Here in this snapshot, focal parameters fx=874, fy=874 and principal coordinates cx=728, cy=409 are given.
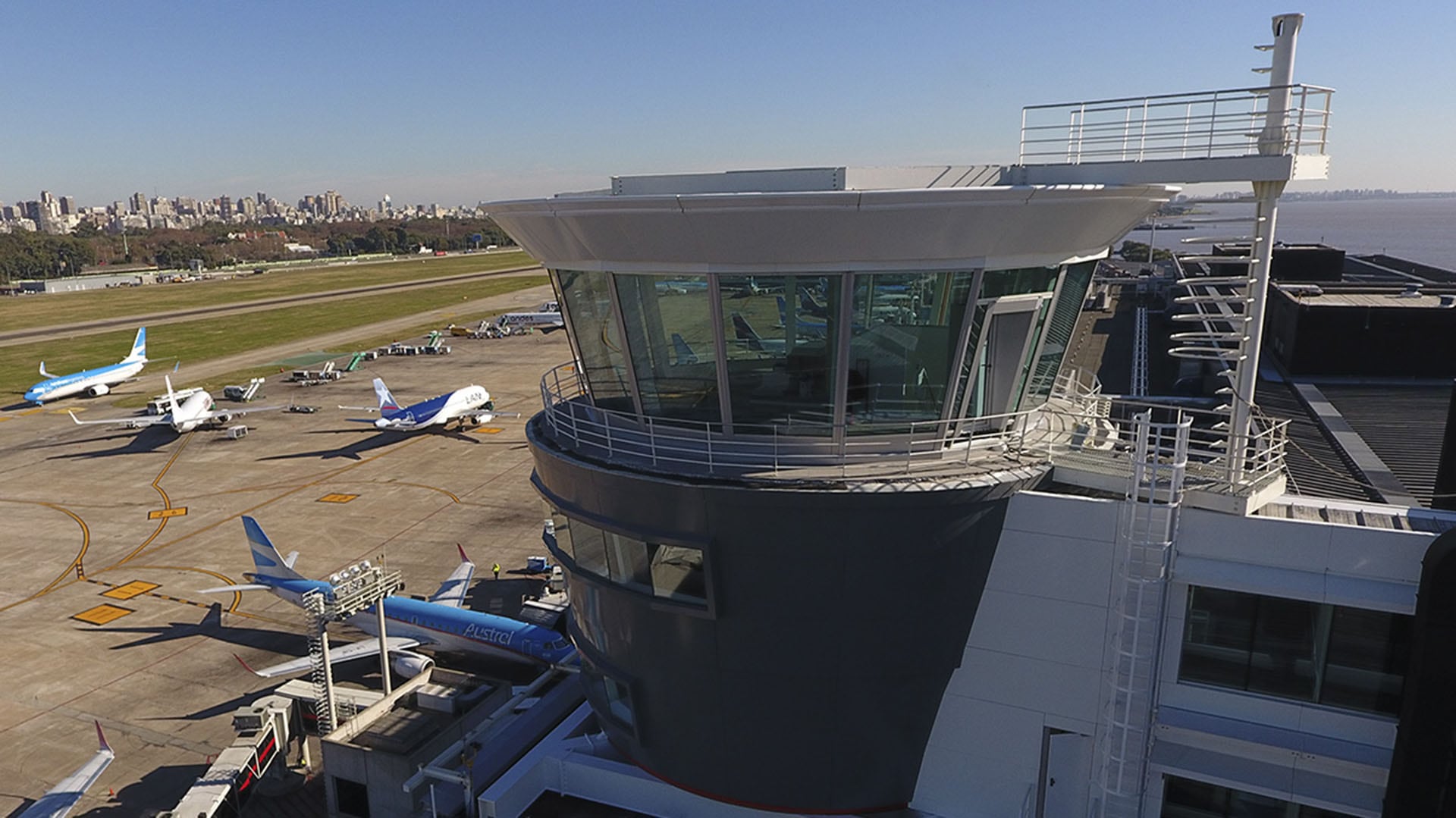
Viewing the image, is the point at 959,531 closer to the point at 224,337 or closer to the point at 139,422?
the point at 139,422

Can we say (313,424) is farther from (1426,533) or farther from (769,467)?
(1426,533)

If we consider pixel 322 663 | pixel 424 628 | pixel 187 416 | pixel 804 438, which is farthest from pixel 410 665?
pixel 187 416

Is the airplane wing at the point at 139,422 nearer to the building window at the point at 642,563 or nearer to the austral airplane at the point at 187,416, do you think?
the austral airplane at the point at 187,416

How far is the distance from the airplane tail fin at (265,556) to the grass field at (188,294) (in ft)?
351

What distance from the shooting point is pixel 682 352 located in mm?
12539

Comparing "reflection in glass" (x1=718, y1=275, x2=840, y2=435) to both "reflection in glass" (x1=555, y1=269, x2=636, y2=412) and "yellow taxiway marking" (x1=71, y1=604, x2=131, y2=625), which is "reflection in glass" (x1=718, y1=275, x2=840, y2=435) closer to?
"reflection in glass" (x1=555, y1=269, x2=636, y2=412)

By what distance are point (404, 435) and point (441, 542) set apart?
69.3ft

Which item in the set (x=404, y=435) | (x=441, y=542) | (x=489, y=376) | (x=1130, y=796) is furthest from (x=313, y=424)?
(x=1130, y=796)

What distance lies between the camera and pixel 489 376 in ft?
247

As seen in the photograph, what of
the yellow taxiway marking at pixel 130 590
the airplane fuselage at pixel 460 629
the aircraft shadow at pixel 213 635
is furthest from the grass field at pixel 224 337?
the airplane fuselage at pixel 460 629

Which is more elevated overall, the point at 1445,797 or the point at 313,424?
the point at 1445,797

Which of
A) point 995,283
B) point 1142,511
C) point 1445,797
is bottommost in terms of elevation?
point 1445,797

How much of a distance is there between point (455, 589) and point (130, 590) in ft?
46.5

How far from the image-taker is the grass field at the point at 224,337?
80312 mm
